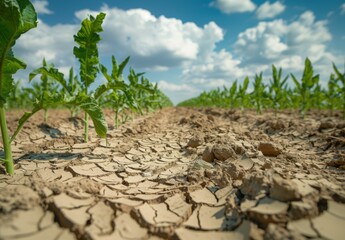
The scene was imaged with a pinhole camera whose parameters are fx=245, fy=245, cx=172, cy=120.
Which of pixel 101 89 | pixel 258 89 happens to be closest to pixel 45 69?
pixel 101 89

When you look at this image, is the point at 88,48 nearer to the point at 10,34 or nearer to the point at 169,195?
the point at 10,34

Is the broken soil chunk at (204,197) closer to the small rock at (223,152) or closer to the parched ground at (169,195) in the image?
the parched ground at (169,195)

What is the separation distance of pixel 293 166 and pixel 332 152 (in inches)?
48.3

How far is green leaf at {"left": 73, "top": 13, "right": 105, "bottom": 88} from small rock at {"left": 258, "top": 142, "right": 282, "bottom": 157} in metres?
2.44

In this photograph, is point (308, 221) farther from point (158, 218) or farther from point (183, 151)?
point (183, 151)

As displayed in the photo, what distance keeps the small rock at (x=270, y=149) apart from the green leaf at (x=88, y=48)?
244cm

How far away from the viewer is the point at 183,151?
3.57 meters

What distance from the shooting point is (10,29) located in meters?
2.07

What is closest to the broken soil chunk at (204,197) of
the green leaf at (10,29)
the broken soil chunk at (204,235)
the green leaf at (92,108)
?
the broken soil chunk at (204,235)

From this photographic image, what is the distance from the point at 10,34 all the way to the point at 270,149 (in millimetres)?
2843

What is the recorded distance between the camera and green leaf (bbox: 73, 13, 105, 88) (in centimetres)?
329

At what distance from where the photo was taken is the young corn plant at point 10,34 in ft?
6.46

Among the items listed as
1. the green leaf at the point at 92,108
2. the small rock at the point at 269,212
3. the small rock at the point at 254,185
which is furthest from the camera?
the green leaf at the point at 92,108

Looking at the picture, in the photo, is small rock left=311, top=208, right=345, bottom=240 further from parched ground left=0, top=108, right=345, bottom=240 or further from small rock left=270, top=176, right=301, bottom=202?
small rock left=270, top=176, right=301, bottom=202
